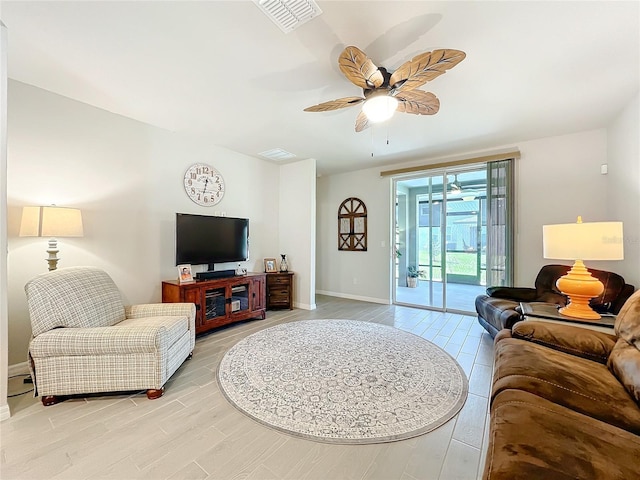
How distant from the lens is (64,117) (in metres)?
2.56

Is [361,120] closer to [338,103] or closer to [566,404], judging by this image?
[338,103]

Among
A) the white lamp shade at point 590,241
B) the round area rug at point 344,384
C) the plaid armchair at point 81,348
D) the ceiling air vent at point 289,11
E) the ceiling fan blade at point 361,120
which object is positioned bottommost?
the round area rug at point 344,384

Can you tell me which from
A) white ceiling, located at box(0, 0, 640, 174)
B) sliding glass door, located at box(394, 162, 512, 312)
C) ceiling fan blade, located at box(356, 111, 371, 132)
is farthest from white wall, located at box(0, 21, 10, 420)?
sliding glass door, located at box(394, 162, 512, 312)

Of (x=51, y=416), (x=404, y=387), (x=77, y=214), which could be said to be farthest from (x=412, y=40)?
(x=51, y=416)

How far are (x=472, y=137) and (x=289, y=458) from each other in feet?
12.8

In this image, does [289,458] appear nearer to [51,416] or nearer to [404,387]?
[404,387]

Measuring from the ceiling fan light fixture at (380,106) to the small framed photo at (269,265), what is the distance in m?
3.02

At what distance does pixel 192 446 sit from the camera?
1501 millimetres

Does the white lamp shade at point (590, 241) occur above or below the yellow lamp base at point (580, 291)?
above

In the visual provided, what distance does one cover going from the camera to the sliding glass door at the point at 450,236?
3820 millimetres

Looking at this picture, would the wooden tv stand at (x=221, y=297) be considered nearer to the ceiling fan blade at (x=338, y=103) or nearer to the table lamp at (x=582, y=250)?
the ceiling fan blade at (x=338, y=103)

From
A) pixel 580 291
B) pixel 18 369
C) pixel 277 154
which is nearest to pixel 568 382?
pixel 580 291

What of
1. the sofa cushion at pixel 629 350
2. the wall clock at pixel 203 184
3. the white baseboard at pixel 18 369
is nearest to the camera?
the sofa cushion at pixel 629 350

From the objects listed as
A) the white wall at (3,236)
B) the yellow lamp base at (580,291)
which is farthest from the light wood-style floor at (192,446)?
the yellow lamp base at (580,291)
